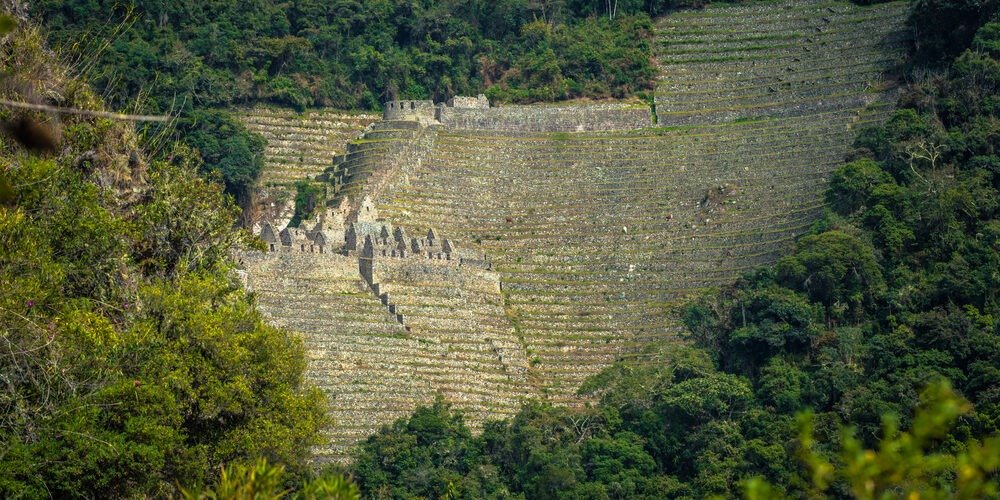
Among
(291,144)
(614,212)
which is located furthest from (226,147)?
(614,212)

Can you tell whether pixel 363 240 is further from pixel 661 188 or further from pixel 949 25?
pixel 949 25

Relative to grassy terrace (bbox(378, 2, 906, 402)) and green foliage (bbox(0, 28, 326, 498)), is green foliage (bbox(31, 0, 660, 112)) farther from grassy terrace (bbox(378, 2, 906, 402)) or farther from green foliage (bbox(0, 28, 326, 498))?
green foliage (bbox(0, 28, 326, 498))

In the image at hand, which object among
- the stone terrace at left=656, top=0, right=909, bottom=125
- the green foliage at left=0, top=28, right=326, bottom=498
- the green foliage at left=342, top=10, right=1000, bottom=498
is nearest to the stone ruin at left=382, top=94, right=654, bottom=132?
the stone terrace at left=656, top=0, right=909, bottom=125

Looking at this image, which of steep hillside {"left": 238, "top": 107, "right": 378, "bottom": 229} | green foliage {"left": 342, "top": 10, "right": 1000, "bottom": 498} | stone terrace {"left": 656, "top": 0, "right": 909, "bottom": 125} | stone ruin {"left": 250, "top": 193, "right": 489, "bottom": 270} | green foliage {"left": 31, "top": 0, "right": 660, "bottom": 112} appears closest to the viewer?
green foliage {"left": 342, "top": 10, "right": 1000, "bottom": 498}

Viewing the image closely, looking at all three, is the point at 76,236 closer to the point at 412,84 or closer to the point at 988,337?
the point at 988,337

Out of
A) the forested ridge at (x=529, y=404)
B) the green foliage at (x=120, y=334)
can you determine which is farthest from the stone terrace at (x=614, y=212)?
the green foliage at (x=120, y=334)

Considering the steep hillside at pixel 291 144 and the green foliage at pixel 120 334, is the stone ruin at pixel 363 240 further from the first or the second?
the green foliage at pixel 120 334
